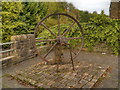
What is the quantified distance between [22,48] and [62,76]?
8.86 ft

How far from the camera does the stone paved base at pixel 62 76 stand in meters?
3.28

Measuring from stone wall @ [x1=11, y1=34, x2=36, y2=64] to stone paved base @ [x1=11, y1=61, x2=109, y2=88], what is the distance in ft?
4.14

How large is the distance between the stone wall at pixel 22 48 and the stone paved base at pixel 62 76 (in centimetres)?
126

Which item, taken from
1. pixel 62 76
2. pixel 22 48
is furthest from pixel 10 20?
pixel 62 76

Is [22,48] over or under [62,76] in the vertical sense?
over

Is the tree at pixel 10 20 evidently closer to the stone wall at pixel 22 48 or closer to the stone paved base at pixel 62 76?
the stone wall at pixel 22 48

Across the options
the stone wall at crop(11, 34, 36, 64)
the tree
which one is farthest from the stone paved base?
the tree

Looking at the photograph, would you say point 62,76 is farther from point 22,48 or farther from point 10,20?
point 10,20

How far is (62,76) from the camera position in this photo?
148 inches

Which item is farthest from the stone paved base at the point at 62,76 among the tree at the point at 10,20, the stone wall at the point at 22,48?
the tree at the point at 10,20

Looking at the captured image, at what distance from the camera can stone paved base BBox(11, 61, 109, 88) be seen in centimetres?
328

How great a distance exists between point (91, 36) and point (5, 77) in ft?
16.3

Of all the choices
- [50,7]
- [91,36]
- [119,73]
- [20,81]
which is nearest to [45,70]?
[20,81]

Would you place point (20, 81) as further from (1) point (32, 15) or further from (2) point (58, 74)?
(1) point (32, 15)
